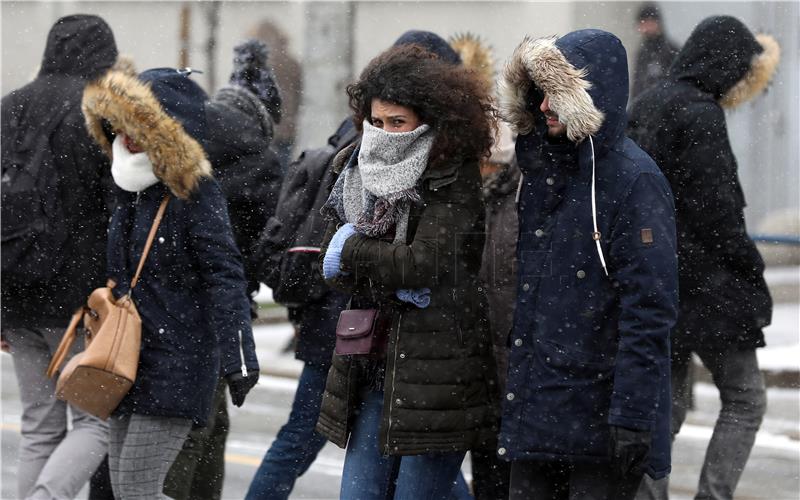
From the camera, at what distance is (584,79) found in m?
4.09

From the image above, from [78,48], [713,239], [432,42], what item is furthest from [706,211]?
[78,48]

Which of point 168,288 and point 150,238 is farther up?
point 150,238

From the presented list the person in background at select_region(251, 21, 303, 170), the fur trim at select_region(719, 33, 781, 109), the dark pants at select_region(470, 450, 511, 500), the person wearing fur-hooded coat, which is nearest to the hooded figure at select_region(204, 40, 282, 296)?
the person wearing fur-hooded coat

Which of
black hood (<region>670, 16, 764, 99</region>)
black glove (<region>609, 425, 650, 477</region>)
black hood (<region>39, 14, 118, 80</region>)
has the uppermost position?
black hood (<region>670, 16, 764, 99</region>)

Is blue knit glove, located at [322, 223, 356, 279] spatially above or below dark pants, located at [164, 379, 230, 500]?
above

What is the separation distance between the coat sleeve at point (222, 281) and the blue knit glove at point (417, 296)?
2.73ft

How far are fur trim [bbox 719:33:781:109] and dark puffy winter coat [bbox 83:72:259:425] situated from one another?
2.48 m

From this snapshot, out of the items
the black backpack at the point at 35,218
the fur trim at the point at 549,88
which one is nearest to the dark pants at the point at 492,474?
the fur trim at the point at 549,88

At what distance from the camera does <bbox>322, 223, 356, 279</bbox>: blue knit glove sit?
4305mm

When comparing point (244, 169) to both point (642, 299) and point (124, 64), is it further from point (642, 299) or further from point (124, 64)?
point (642, 299)

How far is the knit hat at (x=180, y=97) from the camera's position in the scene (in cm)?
506

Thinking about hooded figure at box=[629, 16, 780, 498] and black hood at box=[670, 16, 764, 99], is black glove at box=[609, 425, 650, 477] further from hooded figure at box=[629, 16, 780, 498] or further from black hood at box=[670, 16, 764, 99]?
black hood at box=[670, 16, 764, 99]

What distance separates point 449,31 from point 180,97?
14.5m

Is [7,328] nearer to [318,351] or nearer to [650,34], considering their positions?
[318,351]
